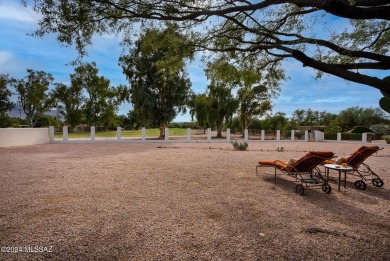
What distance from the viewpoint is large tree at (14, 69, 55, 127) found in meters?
43.0

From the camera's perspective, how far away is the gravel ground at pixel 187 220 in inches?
128

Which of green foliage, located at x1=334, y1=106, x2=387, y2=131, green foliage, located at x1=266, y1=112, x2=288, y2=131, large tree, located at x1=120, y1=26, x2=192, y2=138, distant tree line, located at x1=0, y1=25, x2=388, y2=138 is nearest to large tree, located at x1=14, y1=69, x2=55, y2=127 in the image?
distant tree line, located at x1=0, y1=25, x2=388, y2=138

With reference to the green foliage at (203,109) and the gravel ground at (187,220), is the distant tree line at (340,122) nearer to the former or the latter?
the green foliage at (203,109)

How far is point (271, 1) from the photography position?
427 centimetres

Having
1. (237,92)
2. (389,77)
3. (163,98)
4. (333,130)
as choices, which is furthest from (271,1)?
(333,130)

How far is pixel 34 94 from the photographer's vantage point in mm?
42500

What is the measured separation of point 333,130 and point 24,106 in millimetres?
50132

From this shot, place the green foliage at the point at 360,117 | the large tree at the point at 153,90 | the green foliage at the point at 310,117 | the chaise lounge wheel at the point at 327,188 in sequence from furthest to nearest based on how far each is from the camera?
the green foliage at the point at 310,117 < the green foliage at the point at 360,117 < the large tree at the point at 153,90 < the chaise lounge wheel at the point at 327,188

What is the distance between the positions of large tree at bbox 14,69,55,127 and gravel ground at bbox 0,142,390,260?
→ 42079 millimetres

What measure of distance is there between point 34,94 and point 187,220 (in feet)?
155

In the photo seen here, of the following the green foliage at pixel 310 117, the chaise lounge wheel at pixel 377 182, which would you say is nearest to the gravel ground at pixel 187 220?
the chaise lounge wheel at pixel 377 182

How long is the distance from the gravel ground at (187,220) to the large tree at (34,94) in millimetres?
42079

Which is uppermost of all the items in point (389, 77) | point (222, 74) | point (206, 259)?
point (222, 74)

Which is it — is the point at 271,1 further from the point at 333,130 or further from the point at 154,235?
the point at 333,130
